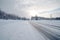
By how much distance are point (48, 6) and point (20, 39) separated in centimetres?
94

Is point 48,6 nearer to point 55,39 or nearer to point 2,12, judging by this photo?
point 55,39

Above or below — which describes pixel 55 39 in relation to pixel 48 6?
below

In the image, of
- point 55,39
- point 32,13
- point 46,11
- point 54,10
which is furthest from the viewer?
point 32,13

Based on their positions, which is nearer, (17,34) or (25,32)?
(17,34)

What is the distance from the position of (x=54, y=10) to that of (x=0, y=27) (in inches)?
53.5

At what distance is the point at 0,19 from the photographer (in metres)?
2.32

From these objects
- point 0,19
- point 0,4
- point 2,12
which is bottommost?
→ point 0,19

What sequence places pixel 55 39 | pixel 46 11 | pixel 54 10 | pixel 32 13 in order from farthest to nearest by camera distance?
pixel 32 13
pixel 46 11
pixel 54 10
pixel 55 39

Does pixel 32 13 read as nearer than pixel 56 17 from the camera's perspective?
No

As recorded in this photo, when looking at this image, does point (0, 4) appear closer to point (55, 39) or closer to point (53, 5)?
point (53, 5)

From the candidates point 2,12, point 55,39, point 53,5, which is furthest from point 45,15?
point 2,12

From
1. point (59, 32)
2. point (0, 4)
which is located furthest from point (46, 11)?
point (0, 4)

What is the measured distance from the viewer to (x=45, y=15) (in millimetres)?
2326

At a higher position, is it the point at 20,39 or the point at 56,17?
the point at 56,17
